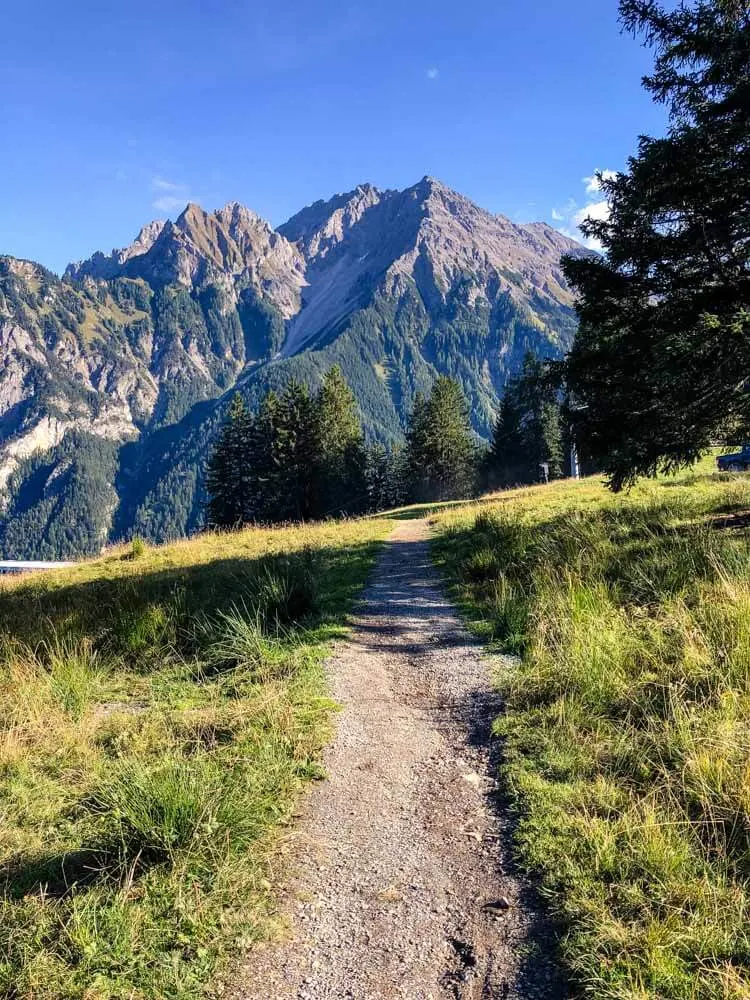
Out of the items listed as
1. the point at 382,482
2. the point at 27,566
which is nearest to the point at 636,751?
the point at 27,566

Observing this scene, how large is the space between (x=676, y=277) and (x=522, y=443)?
57197mm

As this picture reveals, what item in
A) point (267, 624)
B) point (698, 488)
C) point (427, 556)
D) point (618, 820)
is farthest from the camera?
point (698, 488)

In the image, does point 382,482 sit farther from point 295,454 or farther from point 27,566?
point 27,566

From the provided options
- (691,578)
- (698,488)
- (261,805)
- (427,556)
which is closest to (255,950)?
(261,805)

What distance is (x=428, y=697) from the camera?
19.2 feet

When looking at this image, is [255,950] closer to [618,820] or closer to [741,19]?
[618,820]

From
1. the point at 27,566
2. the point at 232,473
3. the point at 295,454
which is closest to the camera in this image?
the point at 27,566

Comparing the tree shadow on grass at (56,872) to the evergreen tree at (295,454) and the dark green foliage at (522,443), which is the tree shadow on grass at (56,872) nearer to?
the evergreen tree at (295,454)

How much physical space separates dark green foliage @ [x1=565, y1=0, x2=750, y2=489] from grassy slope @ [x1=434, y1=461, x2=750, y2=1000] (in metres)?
2.52

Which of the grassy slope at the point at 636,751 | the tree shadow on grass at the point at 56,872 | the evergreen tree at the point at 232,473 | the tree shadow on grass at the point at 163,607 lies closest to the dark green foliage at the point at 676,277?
the grassy slope at the point at 636,751

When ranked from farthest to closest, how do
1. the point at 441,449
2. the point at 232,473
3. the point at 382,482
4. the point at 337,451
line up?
1. the point at 382,482
2. the point at 441,449
3. the point at 232,473
4. the point at 337,451

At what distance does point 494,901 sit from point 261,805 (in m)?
1.67

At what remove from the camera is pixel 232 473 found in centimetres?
6062

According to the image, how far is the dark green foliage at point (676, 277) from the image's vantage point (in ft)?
28.6
